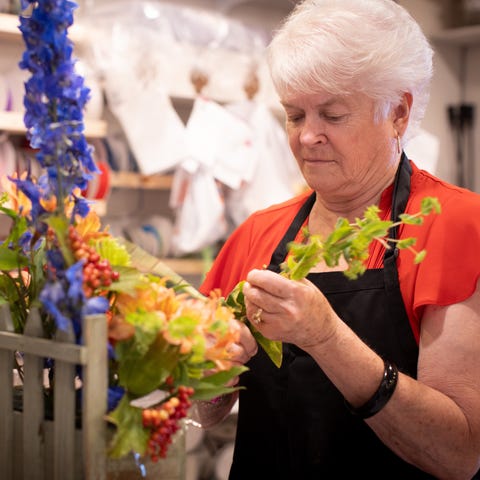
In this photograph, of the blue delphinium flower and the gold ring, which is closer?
the blue delphinium flower

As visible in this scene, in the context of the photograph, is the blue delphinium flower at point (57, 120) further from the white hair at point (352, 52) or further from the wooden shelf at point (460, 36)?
the wooden shelf at point (460, 36)

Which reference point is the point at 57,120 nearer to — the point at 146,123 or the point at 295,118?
the point at 295,118

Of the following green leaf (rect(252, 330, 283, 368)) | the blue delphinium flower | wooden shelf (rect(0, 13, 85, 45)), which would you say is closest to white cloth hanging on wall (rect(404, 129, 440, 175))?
wooden shelf (rect(0, 13, 85, 45))

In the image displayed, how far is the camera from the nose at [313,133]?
1.27 metres

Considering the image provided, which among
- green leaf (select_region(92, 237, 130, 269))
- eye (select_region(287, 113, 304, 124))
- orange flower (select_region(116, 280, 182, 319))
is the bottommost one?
orange flower (select_region(116, 280, 182, 319))

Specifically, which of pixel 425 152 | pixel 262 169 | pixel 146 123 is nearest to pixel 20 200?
pixel 146 123

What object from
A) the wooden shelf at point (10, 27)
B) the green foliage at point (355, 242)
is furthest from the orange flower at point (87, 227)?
the wooden shelf at point (10, 27)

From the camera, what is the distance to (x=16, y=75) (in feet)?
8.22

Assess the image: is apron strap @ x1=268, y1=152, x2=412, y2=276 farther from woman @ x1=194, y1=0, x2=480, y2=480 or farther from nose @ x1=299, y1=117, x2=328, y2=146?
nose @ x1=299, y1=117, x2=328, y2=146

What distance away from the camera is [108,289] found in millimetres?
813

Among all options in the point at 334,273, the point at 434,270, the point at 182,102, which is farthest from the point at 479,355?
the point at 182,102

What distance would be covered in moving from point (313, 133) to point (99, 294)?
0.54 metres

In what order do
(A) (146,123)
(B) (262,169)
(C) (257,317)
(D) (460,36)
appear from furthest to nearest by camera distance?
1. (D) (460,36)
2. (B) (262,169)
3. (A) (146,123)
4. (C) (257,317)

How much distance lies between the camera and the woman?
43.8 inches
